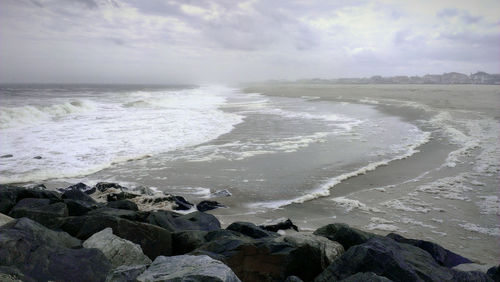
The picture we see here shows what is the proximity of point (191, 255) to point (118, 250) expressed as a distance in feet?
3.38

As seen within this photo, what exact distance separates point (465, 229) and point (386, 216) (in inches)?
52.5

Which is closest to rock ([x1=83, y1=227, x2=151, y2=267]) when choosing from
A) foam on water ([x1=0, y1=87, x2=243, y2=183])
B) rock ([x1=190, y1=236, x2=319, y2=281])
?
rock ([x1=190, y1=236, x2=319, y2=281])

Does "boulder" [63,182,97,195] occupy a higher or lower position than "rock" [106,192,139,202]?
lower

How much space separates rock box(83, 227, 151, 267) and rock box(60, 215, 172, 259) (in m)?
0.32

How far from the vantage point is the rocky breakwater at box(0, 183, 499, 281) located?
324cm

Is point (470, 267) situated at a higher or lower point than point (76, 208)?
lower

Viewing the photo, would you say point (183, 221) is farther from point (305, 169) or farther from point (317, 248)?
point (305, 169)

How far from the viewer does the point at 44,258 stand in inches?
144

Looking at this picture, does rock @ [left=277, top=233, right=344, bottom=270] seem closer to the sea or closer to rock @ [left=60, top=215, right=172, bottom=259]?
rock @ [left=60, top=215, right=172, bottom=259]

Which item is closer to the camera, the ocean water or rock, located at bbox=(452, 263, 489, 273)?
rock, located at bbox=(452, 263, 489, 273)

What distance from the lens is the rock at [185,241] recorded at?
15.4 ft

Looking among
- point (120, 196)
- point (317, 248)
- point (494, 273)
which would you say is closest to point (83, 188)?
point (120, 196)

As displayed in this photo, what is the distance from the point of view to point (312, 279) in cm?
402

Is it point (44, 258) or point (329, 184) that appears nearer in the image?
point (44, 258)
